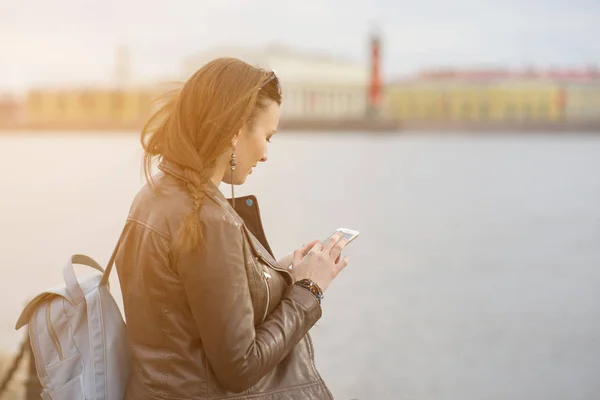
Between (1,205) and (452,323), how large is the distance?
1391cm

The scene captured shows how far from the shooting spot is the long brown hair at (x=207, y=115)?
128 centimetres

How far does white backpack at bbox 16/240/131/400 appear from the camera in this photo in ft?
4.39

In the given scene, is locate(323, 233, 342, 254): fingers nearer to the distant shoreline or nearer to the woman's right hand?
the woman's right hand

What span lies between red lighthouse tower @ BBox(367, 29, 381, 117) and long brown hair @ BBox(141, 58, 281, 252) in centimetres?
6901

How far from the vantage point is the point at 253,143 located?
136cm

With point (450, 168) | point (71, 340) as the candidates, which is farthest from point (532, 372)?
point (450, 168)

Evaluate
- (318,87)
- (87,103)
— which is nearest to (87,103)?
(87,103)

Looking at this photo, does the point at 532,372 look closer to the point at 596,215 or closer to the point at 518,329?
the point at 518,329

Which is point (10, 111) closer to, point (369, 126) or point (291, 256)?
point (369, 126)

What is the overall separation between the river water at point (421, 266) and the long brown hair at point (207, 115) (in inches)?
7.5

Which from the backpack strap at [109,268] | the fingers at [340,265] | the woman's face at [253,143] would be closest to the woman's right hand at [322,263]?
the fingers at [340,265]

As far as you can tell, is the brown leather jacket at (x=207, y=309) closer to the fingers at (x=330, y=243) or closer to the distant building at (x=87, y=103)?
the fingers at (x=330, y=243)

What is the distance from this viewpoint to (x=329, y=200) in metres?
24.2

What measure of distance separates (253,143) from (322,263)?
21 cm
